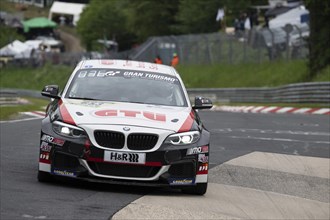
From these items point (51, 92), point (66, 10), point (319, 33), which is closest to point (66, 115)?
point (51, 92)

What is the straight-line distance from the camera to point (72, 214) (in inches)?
328

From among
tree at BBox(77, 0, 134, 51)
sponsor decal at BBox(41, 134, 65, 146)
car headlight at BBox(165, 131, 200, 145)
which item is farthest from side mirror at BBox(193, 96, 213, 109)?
tree at BBox(77, 0, 134, 51)

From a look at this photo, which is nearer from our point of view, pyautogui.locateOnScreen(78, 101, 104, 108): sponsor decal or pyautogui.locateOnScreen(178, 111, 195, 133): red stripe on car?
pyautogui.locateOnScreen(178, 111, 195, 133): red stripe on car

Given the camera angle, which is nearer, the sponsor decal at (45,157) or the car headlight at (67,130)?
the car headlight at (67,130)

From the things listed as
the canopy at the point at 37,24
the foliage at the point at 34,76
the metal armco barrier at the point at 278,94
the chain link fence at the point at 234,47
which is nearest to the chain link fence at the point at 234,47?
the chain link fence at the point at 234,47

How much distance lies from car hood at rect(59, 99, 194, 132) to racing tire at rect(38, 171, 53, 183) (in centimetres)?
70

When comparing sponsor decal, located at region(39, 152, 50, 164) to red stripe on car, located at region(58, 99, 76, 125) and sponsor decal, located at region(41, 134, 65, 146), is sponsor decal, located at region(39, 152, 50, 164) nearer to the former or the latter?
sponsor decal, located at region(41, 134, 65, 146)

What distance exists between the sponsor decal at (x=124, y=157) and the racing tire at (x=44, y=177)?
903 mm

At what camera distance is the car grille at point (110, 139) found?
9523 millimetres

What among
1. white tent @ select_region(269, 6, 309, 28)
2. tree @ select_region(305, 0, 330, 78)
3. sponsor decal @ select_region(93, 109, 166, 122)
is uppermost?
sponsor decal @ select_region(93, 109, 166, 122)

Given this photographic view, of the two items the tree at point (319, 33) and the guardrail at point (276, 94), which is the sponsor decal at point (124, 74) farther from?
the tree at point (319, 33)

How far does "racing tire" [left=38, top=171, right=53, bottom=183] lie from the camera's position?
10016 millimetres

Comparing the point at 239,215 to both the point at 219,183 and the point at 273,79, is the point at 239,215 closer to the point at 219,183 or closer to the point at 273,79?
the point at 219,183

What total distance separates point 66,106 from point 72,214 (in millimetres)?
2199
